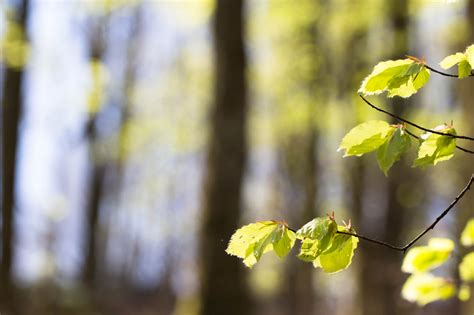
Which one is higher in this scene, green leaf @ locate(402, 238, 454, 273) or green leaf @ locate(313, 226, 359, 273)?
green leaf @ locate(313, 226, 359, 273)

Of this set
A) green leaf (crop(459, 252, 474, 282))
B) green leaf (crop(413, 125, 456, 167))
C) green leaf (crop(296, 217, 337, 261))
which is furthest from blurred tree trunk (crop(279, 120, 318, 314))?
green leaf (crop(296, 217, 337, 261))

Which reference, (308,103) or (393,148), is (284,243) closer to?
(393,148)

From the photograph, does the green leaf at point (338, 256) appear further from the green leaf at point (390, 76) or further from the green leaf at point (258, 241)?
the green leaf at point (390, 76)

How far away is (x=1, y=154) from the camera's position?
9.54m

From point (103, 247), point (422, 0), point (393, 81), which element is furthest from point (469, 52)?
point (103, 247)

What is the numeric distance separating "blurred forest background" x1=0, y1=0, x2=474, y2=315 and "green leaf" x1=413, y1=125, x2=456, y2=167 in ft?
0.89

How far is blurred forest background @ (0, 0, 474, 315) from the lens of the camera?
5.73 metres

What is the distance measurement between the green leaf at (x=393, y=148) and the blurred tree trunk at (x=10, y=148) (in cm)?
869

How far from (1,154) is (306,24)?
312 inches

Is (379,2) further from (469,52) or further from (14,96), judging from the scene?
(469,52)

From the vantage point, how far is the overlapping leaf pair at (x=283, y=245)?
1121 millimetres

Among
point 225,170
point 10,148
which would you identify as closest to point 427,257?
point 225,170

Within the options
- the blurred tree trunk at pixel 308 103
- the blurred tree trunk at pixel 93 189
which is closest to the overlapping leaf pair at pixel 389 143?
the blurred tree trunk at pixel 308 103

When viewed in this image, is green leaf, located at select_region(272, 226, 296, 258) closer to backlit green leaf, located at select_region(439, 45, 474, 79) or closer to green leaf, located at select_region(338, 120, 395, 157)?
green leaf, located at select_region(338, 120, 395, 157)
